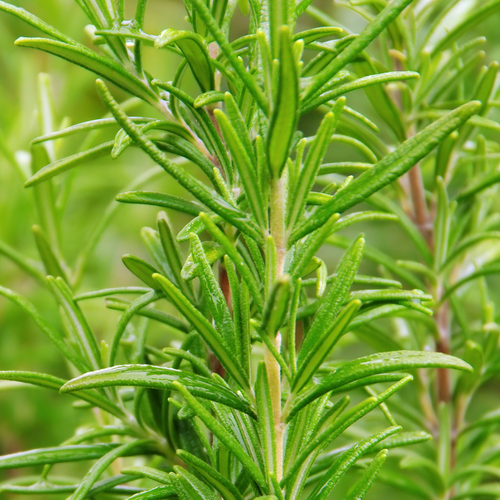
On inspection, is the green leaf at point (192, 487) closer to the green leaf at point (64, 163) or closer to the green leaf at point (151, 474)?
the green leaf at point (151, 474)

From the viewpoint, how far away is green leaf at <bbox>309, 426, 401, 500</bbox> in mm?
314

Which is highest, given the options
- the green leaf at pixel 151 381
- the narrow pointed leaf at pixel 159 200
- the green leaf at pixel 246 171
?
the green leaf at pixel 246 171

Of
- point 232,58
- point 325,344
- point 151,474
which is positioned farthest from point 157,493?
point 232,58

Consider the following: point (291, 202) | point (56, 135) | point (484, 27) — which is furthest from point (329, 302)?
point (484, 27)

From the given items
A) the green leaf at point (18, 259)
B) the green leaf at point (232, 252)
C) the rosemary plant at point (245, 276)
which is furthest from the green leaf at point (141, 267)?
the green leaf at point (18, 259)

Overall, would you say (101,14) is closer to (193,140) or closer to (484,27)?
(193,140)

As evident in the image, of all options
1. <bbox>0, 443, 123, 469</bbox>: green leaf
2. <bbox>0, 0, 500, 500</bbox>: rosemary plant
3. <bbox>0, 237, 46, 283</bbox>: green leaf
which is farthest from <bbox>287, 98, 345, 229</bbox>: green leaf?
<bbox>0, 237, 46, 283</bbox>: green leaf

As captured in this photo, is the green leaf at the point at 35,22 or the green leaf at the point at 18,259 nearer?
the green leaf at the point at 35,22

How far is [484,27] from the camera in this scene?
1.27 metres

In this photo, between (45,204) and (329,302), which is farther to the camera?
(45,204)

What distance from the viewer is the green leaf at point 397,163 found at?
0.97ft

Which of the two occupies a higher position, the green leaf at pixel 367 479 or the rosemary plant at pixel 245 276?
the rosemary plant at pixel 245 276

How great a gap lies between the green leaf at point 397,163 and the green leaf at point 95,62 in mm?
162

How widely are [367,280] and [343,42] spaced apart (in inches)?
5.8
